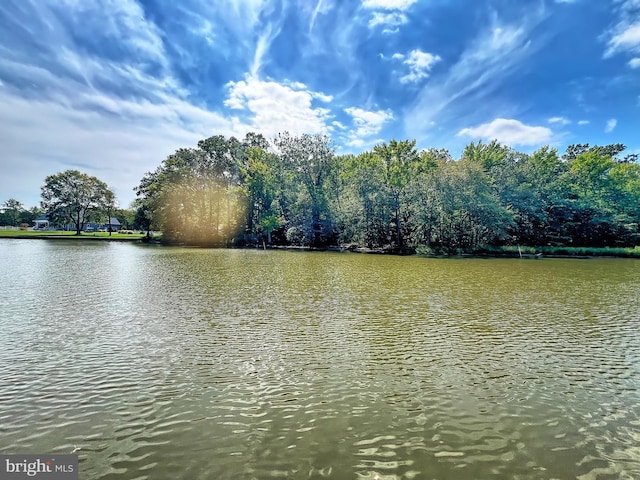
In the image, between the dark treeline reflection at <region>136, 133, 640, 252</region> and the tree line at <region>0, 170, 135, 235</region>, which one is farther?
the tree line at <region>0, 170, 135, 235</region>

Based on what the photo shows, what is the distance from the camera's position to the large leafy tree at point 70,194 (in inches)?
3000

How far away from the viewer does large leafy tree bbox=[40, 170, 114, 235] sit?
76.2 meters

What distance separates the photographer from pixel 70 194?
77625 millimetres

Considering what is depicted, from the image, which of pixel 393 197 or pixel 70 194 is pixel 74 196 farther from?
pixel 393 197

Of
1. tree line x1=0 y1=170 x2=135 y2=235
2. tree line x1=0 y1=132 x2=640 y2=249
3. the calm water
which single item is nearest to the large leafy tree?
tree line x1=0 y1=170 x2=135 y2=235

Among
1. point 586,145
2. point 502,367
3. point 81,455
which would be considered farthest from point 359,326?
point 586,145

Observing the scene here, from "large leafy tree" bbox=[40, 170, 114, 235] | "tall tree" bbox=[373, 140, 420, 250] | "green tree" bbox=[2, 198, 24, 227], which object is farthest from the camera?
"green tree" bbox=[2, 198, 24, 227]

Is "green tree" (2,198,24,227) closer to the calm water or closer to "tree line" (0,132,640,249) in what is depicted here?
"tree line" (0,132,640,249)

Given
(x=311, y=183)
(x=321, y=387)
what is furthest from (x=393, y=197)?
(x=321, y=387)

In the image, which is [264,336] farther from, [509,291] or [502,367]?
[509,291]

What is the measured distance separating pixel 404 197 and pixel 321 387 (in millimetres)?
44797

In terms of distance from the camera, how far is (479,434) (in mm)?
4980

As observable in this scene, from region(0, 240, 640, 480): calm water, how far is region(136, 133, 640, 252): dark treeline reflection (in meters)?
33.2

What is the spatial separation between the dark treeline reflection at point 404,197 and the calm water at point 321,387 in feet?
109
